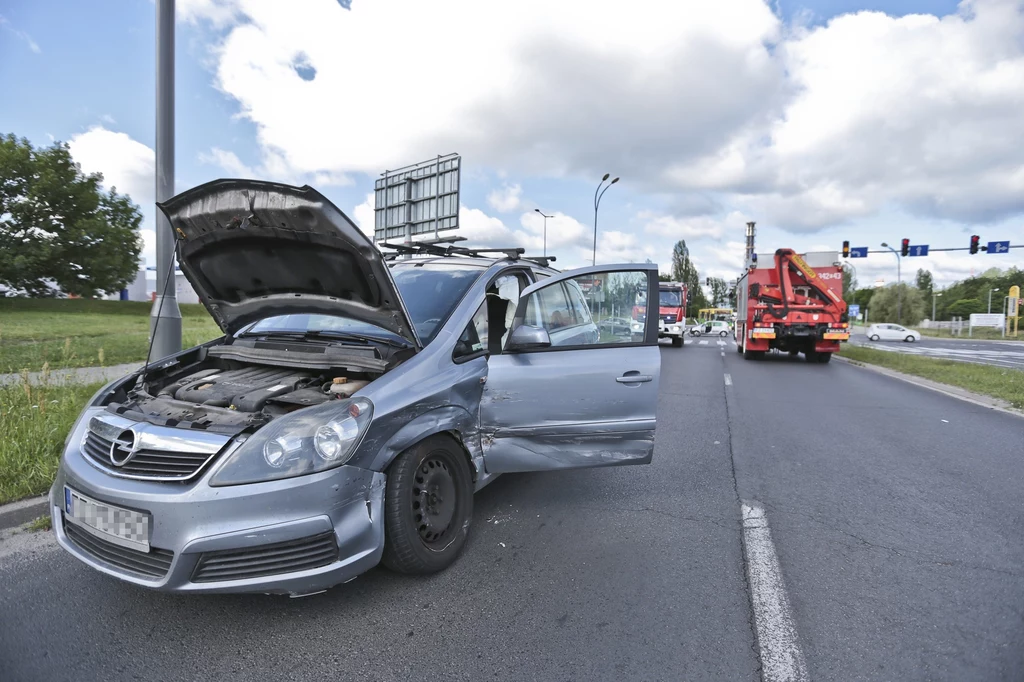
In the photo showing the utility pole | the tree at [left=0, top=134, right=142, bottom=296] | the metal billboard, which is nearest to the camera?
the utility pole

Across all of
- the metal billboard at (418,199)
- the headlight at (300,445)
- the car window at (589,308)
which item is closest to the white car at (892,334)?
the metal billboard at (418,199)

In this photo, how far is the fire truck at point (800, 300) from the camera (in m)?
15.6

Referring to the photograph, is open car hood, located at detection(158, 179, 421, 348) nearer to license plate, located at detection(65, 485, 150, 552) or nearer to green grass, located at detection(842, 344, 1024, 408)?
license plate, located at detection(65, 485, 150, 552)

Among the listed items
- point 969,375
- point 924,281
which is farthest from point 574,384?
point 924,281

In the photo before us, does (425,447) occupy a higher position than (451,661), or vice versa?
(425,447)

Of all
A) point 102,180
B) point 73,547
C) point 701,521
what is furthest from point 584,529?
point 102,180

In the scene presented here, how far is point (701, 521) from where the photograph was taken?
378 cm

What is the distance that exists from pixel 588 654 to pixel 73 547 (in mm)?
2270

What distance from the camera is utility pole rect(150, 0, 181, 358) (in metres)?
5.42

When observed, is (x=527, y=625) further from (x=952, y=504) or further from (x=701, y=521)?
(x=952, y=504)

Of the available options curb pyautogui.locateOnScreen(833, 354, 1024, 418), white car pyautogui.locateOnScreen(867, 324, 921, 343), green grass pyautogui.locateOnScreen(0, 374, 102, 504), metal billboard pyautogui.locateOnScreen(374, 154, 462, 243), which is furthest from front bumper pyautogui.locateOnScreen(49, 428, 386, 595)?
white car pyautogui.locateOnScreen(867, 324, 921, 343)

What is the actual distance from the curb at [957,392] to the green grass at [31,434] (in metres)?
11.7

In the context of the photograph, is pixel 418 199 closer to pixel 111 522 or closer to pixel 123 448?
pixel 123 448

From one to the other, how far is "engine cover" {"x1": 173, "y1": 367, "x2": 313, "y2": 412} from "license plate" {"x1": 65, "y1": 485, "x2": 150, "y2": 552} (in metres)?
0.60
